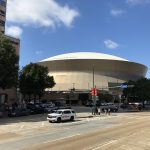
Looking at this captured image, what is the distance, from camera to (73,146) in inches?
953

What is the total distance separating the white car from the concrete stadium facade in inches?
4118

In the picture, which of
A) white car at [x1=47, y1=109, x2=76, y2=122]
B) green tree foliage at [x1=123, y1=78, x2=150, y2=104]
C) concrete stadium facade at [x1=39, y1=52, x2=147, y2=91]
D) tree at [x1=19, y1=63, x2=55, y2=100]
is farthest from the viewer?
concrete stadium facade at [x1=39, y1=52, x2=147, y2=91]

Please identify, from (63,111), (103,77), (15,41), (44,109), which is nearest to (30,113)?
(44,109)

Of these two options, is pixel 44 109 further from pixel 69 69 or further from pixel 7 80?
pixel 69 69

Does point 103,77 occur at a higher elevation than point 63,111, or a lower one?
higher

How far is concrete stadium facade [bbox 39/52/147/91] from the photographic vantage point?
16182cm

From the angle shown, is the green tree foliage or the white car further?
the green tree foliage

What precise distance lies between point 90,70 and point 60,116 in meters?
116

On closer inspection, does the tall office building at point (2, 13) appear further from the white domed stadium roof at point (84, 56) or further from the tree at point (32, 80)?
the white domed stadium roof at point (84, 56)

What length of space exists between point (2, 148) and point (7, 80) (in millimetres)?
39610

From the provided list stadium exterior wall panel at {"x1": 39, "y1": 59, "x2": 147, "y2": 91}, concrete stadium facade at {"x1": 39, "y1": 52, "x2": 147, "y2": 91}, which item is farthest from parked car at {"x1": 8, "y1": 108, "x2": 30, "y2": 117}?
stadium exterior wall panel at {"x1": 39, "y1": 59, "x2": 147, "y2": 91}

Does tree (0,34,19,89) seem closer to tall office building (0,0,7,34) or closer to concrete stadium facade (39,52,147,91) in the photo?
tall office building (0,0,7,34)

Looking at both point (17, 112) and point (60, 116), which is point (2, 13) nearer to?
point (17, 112)

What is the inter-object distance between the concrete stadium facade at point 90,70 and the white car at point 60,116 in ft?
343
